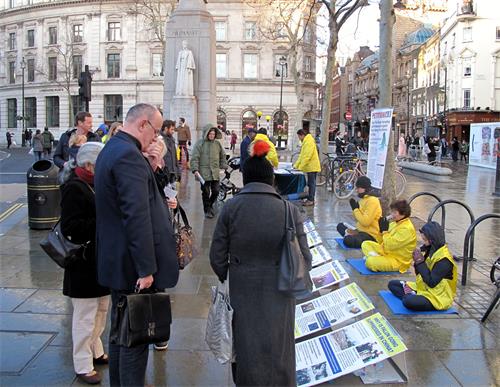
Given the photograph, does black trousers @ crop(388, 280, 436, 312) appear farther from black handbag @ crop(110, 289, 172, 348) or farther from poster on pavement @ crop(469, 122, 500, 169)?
poster on pavement @ crop(469, 122, 500, 169)

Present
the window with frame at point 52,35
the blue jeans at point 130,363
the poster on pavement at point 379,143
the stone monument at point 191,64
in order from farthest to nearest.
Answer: the window with frame at point 52,35, the stone monument at point 191,64, the poster on pavement at point 379,143, the blue jeans at point 130,363

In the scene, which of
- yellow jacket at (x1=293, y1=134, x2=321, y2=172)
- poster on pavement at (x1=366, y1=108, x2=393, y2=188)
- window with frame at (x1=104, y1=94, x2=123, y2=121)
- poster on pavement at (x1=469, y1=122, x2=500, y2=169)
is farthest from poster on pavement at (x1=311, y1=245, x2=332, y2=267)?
window with frame at (x1=104, y1=94, x2=123, y2=121)

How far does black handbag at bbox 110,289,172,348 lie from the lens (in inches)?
126

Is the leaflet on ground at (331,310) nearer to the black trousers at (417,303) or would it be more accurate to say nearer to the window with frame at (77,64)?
the black trousers at (417,303)

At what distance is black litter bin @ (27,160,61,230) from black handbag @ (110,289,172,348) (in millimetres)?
6992

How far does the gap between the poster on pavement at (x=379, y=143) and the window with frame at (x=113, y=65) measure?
63.1m

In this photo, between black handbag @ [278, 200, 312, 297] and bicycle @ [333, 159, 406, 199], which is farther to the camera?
bicycle @ [333, 159, 406, 199]

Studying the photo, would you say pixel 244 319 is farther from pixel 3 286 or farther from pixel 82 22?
pixel 82 22

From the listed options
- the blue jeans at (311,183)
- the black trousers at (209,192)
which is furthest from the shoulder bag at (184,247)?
the blue jeans at (311,183)

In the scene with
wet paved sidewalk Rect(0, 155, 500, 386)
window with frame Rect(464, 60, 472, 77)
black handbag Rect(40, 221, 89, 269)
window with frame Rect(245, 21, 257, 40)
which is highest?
window with frame Rect(245, 21, 257, 40)

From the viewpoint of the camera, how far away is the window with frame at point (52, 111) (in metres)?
73.7

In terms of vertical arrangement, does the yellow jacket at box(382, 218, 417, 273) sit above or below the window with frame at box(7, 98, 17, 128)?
below

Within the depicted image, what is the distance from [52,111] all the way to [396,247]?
74113mm

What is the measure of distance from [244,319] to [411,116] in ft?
271
